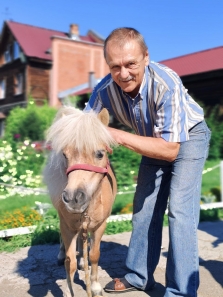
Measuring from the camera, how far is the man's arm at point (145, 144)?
239cm

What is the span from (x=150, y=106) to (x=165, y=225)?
299cm

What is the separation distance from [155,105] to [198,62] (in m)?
15.6

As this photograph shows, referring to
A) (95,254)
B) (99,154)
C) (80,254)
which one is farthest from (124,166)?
(99,154)

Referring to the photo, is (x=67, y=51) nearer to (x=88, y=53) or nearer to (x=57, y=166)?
(x=88, y=53)

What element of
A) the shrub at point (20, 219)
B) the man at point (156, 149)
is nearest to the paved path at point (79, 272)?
the man at point (156, 149)

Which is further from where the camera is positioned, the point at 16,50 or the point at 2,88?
the point at 2,88

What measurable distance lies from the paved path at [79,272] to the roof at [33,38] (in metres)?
21.7

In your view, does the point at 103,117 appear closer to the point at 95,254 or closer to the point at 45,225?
the point at 95,254

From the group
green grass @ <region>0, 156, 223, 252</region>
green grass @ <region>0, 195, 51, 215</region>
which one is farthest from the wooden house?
green grass @ <region>0, 156, 223, 252</region>

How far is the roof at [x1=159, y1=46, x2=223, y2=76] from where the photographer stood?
15.8m

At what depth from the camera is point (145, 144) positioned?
7.90 ft

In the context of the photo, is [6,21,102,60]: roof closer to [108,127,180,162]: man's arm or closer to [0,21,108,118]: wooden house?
[0,21,108,118]: wooden house

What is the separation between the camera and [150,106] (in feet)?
8.62

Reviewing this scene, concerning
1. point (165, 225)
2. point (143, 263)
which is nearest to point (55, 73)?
point (165, 225)
